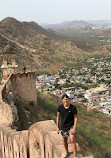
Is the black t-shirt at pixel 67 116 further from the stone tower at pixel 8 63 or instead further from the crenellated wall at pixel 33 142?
the stone tower at pixel 8 63

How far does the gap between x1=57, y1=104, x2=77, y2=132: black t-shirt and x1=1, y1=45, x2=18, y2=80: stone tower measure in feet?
31.4

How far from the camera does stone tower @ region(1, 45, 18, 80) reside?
1323 centimetres

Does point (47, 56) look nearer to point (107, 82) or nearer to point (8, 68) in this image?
point (107, 82)

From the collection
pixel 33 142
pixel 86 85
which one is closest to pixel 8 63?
pixel 33 142

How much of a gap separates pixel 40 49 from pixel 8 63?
64433 millimetres

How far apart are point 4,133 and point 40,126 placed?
65.4 inches

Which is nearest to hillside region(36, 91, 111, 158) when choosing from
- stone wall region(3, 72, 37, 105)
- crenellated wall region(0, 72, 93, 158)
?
stone wall region(3, 72, 37, 105)

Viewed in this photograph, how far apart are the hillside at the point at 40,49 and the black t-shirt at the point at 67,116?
52.0 meters

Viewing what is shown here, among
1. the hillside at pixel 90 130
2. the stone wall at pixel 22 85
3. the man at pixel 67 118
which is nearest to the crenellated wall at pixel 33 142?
the man at pixel 67 118

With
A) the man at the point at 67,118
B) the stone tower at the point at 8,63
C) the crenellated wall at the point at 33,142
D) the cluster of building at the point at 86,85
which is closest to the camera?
the crenellated wall at the point at 33,142

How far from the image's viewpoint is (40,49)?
77.2 metres

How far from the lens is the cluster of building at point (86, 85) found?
127 feet

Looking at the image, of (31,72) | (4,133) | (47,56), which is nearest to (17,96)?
(31,72)

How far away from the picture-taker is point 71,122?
3.97 meters
